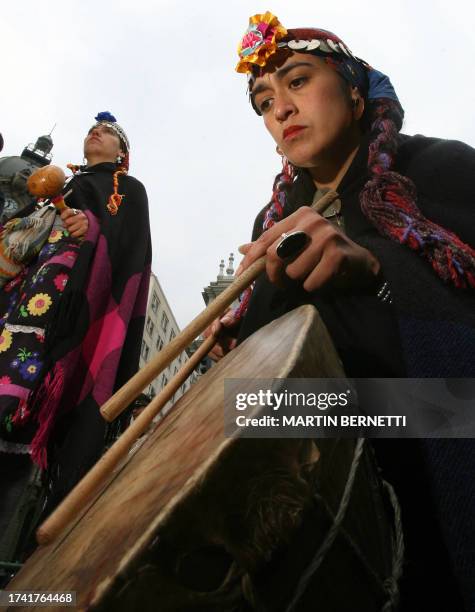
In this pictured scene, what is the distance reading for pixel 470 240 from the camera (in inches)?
45.7

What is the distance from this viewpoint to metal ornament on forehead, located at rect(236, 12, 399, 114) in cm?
160

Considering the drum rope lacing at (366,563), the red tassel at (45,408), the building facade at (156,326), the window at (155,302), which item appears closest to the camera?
the drum rope lacing at (366,563)

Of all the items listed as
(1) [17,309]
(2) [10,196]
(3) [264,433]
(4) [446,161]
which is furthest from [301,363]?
(2) [10,196]

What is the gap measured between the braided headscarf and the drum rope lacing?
54cm

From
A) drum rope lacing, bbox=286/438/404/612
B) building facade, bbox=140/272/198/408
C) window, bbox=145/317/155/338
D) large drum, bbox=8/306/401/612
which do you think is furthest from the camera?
window, bbox=145/317/155/338

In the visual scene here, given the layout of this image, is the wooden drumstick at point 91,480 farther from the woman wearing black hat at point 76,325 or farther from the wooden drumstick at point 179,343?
the woman wearing black hat at point 76,325

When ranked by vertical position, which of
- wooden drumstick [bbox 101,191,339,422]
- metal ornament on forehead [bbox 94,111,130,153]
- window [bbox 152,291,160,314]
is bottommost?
wooden drumstick [bbox 101,191,339,422]

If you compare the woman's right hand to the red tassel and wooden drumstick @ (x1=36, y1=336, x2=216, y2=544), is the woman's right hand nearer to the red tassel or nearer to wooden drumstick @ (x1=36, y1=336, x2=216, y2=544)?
wooden drumstick @ (x1=36, y1=336, x2=216, y2=544)

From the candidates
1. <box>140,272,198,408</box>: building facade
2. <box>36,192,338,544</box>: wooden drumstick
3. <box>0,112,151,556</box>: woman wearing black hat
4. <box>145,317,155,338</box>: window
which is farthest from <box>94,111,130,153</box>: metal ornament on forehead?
<box>145,317,155,338</box>: window

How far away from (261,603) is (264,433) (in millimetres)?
193

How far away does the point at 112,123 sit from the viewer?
344 centimetres

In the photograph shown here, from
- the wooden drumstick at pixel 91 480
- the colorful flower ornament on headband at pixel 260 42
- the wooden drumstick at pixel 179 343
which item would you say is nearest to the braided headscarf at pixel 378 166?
the colorful flower ornament on headband at pixel 260 42

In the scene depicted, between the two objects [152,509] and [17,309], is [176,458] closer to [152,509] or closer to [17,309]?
[152,509]

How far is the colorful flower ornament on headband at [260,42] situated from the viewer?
163cm
